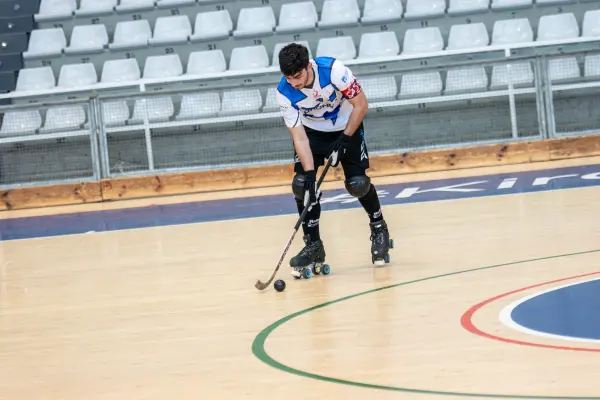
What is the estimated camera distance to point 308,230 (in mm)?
8711

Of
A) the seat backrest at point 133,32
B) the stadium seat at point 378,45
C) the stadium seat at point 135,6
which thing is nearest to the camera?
the stadium seat at point 378,45

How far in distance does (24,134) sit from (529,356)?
1089cm

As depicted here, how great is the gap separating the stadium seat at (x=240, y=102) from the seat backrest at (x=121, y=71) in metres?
2.83

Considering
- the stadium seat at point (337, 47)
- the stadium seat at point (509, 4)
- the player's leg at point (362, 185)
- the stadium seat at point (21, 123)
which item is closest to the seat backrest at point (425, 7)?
the stadium seat at point (509, 4)

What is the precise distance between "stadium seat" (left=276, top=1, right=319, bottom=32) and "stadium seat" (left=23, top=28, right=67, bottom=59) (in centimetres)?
350

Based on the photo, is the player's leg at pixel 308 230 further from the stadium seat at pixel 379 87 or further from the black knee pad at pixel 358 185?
the stadium seat at pixel 379 87

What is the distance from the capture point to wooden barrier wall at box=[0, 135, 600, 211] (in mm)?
15305

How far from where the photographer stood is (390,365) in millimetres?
5418

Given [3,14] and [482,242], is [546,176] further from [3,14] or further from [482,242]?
[3,14]

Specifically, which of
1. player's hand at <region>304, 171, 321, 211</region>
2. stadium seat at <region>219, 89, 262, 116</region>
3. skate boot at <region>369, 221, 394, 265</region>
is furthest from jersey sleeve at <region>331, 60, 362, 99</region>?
stadium seat at <region>219, 89, 262, 116</region>

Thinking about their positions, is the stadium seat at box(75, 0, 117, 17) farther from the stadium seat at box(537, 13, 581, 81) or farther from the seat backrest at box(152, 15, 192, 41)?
the stadium seat at box(537, 13, 581, 81)

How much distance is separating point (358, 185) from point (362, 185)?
30 millimetres

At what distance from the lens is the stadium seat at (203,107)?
49.7 ft

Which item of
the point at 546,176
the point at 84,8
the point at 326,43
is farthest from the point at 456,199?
the point at 84,8
